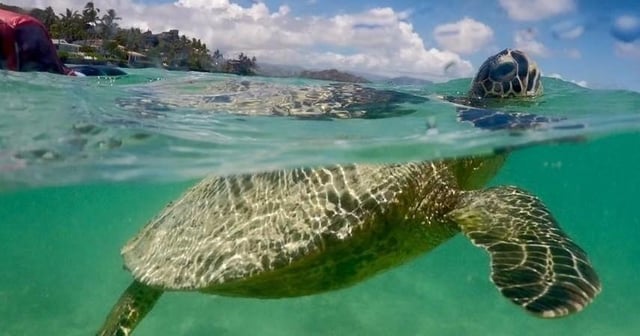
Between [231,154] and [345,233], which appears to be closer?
[345,233]

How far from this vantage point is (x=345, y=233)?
467 centimetres

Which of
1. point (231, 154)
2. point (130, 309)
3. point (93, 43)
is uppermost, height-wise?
point (93, 43)

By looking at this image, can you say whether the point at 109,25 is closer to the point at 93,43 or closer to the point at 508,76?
the point at 93,43

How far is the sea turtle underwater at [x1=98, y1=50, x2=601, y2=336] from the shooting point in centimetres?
448

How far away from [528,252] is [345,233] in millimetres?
1479

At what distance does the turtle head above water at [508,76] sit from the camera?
310 inches

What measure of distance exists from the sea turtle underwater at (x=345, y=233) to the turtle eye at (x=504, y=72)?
2655 millimetres

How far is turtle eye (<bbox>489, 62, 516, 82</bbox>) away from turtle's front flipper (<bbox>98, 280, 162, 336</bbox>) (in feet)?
18.3

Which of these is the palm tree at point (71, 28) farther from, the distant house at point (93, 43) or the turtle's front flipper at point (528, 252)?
the turtle's front flipper at point (528, 252)

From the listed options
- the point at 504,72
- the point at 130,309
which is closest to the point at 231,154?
the point at 130,309

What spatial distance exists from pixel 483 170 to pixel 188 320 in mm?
8006

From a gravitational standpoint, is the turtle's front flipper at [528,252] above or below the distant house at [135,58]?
below

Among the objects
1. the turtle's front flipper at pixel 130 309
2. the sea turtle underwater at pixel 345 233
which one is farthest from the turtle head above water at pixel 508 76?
the turtle's front flipper at pixel 130 309

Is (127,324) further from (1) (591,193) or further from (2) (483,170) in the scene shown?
(1) (591,193)
